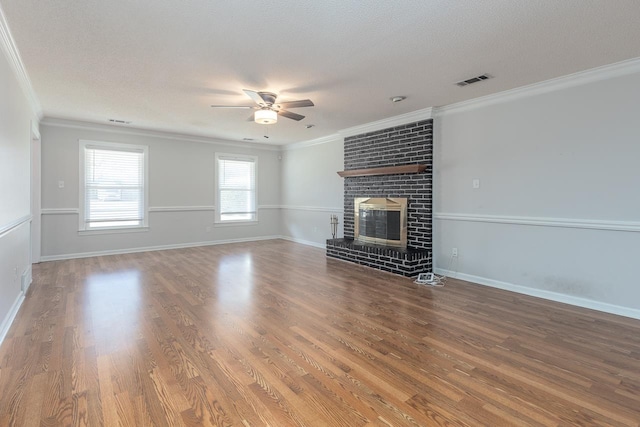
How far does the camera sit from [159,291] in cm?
386

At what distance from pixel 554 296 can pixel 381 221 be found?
102 inches

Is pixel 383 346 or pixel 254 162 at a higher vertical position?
pixel 254 162

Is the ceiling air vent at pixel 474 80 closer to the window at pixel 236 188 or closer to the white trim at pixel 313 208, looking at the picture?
the white trim at pixel 313 208

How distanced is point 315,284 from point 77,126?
5.30 metres

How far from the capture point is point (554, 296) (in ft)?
11.9

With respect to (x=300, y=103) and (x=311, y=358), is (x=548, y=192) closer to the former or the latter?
(x=300, y=103)

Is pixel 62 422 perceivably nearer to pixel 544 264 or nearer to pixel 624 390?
pixel 624 390

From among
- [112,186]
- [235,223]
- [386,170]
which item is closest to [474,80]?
[386,170]

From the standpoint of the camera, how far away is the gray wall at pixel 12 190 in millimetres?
2641

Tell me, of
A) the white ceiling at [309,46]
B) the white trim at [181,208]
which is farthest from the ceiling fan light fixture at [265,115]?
the white trim at [181,208]

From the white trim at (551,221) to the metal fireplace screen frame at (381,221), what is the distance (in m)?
0.63

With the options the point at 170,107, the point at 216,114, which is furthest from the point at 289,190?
the point at 170,107

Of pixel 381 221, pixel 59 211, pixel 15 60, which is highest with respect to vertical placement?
pixel 15 60

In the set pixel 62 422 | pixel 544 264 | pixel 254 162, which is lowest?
pixel 62 422
